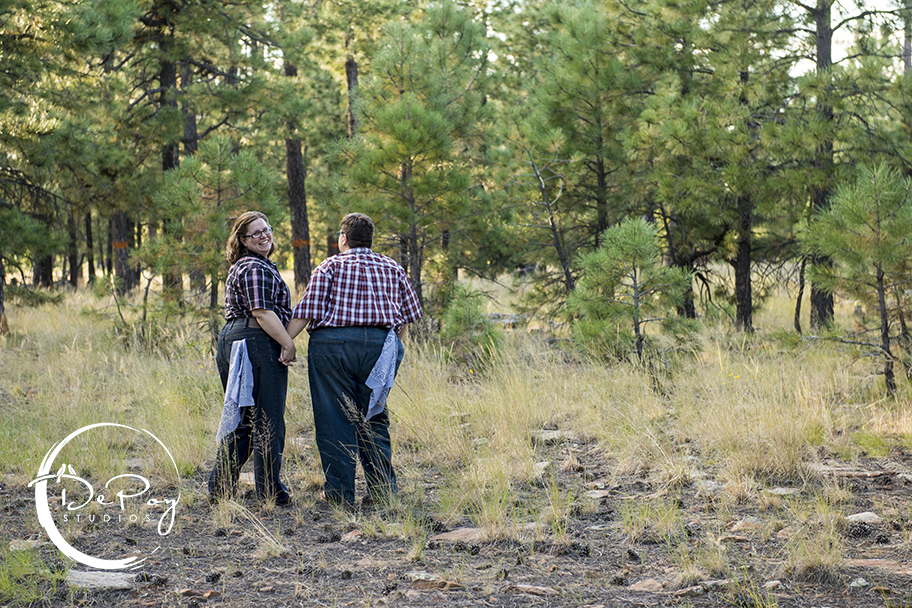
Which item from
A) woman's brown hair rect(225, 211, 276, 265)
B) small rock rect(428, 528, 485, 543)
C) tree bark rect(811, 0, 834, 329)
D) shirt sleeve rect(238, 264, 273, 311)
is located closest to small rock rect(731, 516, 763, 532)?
small rock rect(428, 528, 485, 543)

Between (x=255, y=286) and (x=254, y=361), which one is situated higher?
(x=255, y=286)

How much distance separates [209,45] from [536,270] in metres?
6.54

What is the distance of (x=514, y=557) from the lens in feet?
11.9

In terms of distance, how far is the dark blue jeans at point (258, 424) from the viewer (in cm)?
436

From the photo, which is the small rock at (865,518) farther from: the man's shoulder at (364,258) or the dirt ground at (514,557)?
the man's shoulder at (364,258)

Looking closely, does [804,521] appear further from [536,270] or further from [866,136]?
[536,270]

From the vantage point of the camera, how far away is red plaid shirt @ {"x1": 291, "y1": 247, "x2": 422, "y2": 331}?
171 inches

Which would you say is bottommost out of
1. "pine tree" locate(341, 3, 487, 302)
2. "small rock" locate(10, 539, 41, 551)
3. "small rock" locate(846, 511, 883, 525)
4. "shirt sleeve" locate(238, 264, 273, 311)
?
"small rock" locate(846, 511, 883, 525)

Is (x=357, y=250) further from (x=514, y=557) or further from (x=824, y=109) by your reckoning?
(x=824, y=109)

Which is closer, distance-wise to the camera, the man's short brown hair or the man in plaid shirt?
the man in plaid shirt

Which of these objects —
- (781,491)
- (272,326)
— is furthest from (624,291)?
(272,326)

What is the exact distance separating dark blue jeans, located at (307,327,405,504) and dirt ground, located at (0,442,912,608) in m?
0.20

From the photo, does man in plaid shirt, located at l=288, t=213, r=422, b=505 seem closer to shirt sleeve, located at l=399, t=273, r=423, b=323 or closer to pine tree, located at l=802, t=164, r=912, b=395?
shirt sleeve, located at l=399, t=273, r=423, b=323

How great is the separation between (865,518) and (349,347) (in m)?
2.96
